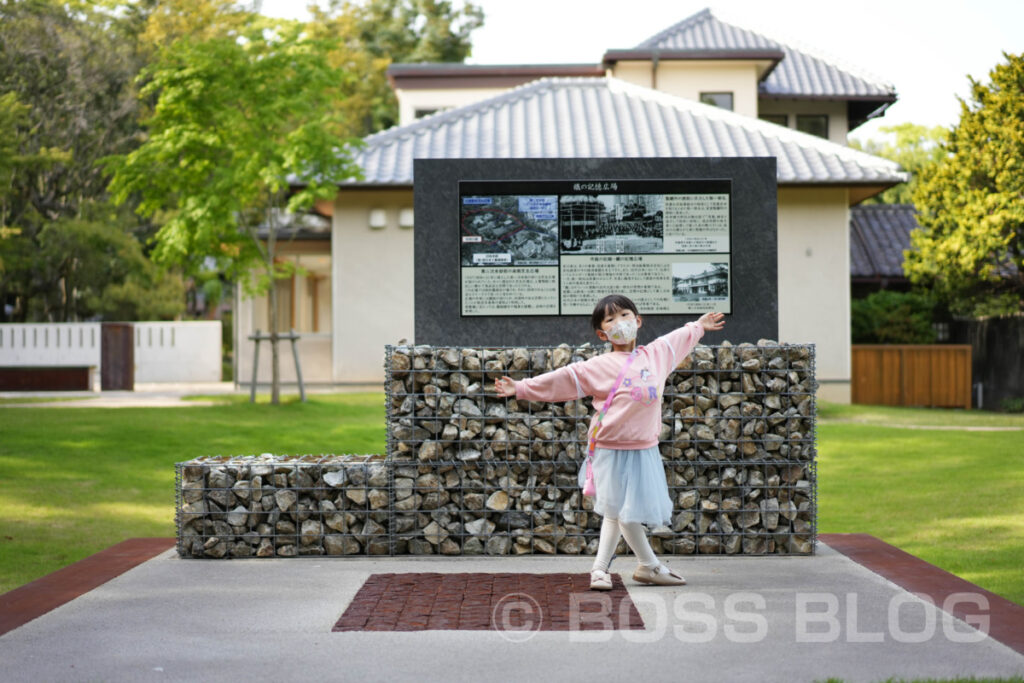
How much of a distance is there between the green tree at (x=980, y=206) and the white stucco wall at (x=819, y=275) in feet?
5.47

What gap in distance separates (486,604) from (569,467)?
1603mm

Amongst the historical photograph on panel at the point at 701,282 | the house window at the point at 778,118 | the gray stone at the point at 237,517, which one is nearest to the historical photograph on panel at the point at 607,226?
the historical photograph on panel at the point at 701,282

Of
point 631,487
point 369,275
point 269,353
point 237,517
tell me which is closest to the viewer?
point 631,487

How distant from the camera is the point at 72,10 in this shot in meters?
30.1

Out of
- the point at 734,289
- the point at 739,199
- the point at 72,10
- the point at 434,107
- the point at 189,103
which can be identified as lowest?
the point at 734,289

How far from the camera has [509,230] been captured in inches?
295

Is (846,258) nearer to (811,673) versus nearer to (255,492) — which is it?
(255,492)

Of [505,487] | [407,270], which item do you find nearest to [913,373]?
[407,270]

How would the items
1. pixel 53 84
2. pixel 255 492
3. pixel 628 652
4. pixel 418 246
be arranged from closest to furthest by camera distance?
pixel 628 652, pixel 255 492, pixel 418 246, pixel 53 84

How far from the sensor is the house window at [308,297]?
85.3 feet

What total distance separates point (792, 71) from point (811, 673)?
2793cm

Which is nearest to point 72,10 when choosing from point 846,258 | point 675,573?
point 846,258

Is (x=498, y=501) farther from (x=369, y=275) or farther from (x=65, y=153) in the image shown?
(x=65, y=153)

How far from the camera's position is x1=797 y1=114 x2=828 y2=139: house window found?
A: 29.6 meters
